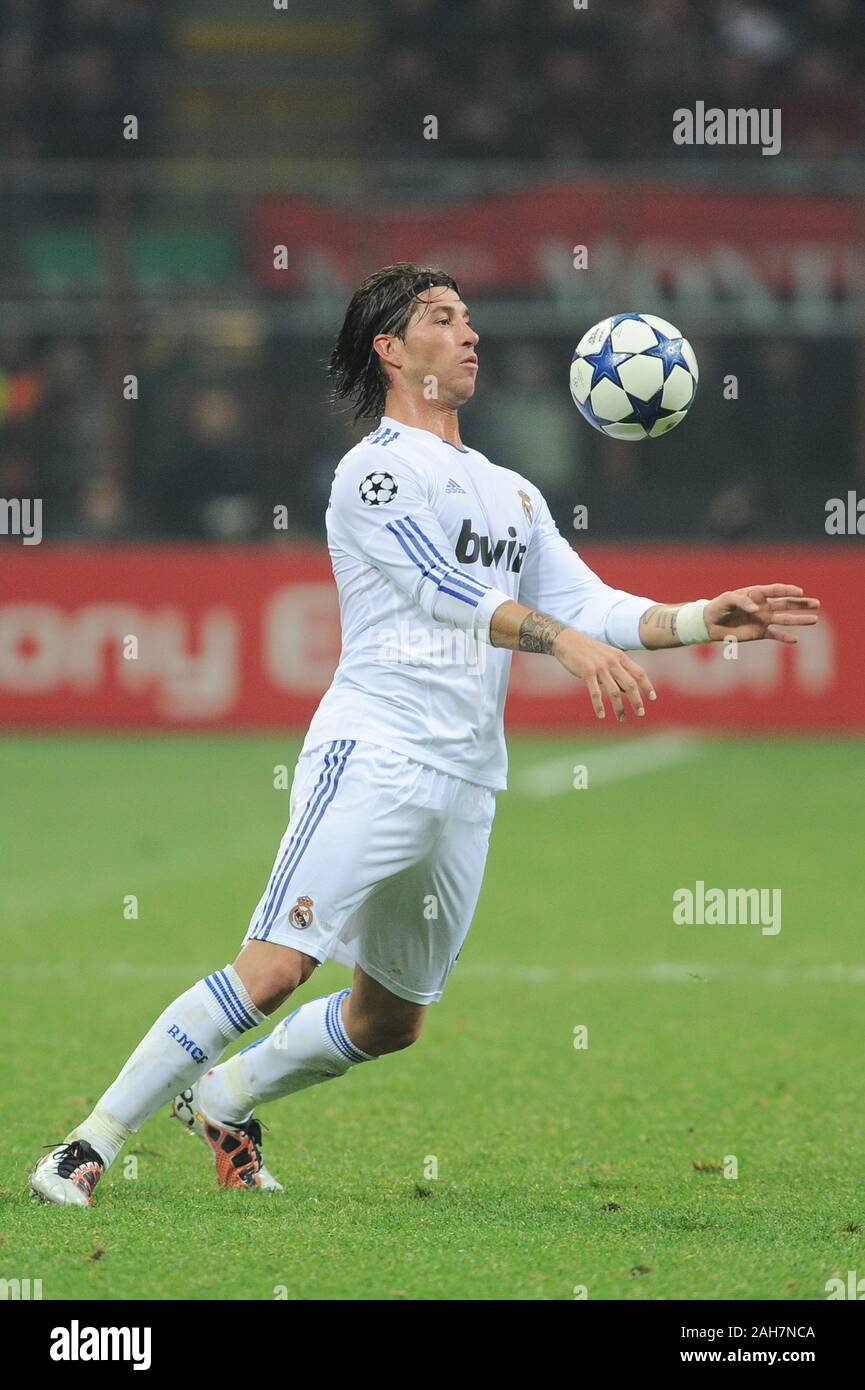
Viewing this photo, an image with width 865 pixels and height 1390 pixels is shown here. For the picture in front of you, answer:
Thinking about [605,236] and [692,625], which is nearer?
[692,625]

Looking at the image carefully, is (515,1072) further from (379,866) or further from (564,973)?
(379,866)

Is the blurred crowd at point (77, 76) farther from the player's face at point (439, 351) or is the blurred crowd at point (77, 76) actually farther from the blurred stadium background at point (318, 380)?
the player's face at point (439, 351)

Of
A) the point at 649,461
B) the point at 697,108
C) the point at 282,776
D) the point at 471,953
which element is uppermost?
the point at 697,108

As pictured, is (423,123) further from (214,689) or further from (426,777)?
(426,777)

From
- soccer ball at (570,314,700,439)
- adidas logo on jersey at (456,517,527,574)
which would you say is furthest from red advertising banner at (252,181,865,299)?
adidas logo on jersey at (456,517,527,574)

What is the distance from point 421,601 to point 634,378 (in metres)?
1.03

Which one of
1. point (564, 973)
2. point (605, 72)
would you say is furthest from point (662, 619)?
point (605, 72)

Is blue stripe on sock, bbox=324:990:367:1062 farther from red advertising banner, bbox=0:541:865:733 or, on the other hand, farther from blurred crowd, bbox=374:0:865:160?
blurred crowd, bbox=374:0:865:160

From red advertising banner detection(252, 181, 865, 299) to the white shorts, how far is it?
11779mm

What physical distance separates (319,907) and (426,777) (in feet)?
1.39

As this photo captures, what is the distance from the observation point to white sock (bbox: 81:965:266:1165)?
474cm

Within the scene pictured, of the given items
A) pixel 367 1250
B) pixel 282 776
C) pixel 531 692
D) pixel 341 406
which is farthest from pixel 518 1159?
pixel 531 692

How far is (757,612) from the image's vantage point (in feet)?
15.6

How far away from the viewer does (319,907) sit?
185 inches
